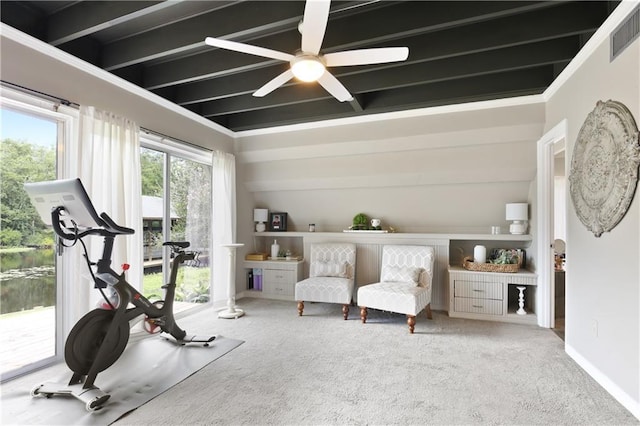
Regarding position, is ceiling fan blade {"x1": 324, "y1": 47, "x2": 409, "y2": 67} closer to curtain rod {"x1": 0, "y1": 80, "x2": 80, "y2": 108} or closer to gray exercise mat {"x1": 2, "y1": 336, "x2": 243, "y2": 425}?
curtain rod {"x1": 0, "y1": 80, "x2": 80, "y2": 108}

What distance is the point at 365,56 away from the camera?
7.18 ft

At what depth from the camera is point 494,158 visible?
13.2 ft

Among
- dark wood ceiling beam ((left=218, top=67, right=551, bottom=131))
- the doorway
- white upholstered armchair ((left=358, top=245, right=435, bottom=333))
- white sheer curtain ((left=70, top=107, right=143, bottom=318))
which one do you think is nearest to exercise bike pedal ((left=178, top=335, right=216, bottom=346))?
white sheer curtain ((left=70, top=107, right=143, bottom=318))

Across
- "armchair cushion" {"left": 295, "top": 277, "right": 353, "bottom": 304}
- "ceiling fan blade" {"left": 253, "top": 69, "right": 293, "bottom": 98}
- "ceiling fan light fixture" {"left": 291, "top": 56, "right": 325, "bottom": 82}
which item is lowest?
"armchair cushion" {"left": 295, "top": 277, "right": 353, "bottom": 304}

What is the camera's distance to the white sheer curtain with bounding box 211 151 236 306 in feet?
Result: 14.8

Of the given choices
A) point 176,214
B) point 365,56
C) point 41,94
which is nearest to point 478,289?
point 365,56

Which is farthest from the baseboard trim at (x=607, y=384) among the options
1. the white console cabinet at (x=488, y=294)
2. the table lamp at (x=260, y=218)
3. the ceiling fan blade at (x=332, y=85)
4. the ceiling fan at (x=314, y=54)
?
the table lamp at (x=260, y=218)

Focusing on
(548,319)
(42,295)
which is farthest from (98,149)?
(548,319)

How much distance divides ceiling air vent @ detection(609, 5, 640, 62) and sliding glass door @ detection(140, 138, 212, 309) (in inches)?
158

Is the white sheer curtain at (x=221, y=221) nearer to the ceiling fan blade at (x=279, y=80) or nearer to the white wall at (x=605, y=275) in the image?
the ceiling fan blade at (x=279, y=80)

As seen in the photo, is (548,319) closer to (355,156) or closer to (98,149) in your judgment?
(355,156)

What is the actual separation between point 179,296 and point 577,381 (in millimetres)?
4095

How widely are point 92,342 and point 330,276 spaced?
2794 millimetres

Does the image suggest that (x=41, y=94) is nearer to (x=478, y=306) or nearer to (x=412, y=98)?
(x=412, y=98)
